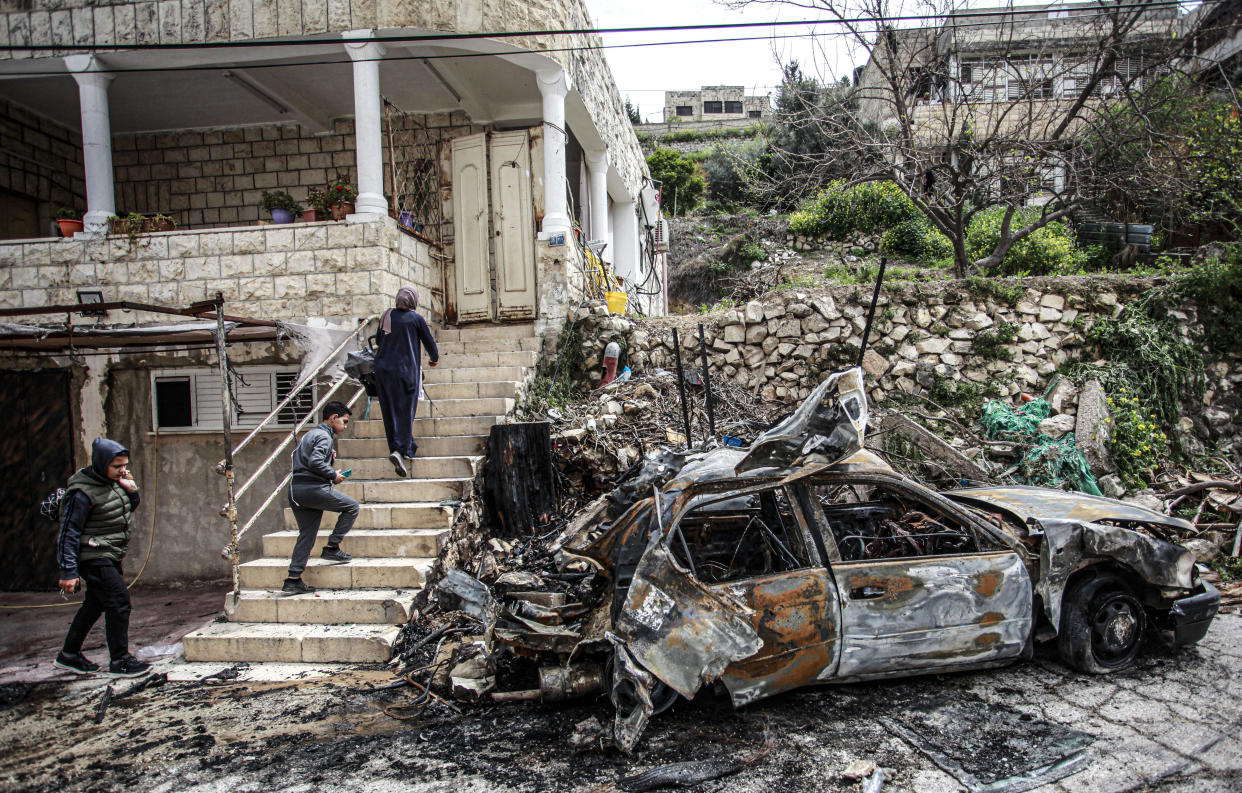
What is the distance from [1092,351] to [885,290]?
8.89 feet

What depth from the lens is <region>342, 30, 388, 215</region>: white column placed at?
25.8 ft

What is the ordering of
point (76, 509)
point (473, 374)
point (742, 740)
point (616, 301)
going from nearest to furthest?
point (742, 740) → point (76, 509) → point (473, 374) → point (616, 301)

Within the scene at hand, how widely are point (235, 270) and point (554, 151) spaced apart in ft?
14.9

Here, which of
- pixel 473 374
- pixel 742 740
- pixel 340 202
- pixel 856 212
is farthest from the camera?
pixel 856 212

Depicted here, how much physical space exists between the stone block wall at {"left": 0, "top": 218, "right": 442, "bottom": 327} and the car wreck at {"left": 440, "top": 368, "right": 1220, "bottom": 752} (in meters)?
5.24

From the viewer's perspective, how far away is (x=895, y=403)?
8.28 m

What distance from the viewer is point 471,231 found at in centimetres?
965

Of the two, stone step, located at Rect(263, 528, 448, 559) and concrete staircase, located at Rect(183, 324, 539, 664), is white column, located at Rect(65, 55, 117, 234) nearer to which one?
concrete staircase, located at Rect(183, 324, 539, 664)

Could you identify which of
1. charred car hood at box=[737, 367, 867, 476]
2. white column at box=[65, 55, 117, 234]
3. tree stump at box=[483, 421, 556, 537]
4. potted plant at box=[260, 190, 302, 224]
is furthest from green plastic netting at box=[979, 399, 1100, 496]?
white column at box=[65, 55, 117, 234]

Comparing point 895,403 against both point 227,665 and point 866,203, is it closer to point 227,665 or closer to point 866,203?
point 227,665

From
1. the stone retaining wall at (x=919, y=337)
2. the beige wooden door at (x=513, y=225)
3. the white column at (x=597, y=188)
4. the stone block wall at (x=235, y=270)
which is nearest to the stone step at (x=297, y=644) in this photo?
the stone block wall at (x=235, y=270)

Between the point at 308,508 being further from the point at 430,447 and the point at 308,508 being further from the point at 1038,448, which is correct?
the point at 1038,448

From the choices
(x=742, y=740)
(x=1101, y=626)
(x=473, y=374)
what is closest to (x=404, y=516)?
(x=473, y=374)

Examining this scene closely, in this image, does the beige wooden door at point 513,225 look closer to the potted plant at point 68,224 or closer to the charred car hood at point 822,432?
the potted plant at point 68,224
